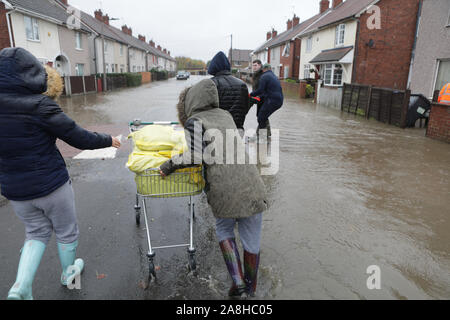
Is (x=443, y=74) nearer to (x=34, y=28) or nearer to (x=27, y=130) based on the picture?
(x=27, y=130)

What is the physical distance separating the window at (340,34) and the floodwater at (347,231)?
1675cm

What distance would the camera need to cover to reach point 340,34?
73.7ft

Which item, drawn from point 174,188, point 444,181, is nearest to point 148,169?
point 174,188

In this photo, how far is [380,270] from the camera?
3301 mm

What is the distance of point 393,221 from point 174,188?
10.4 feet

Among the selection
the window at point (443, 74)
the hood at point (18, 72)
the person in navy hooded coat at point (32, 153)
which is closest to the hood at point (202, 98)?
the person in navy hooded coat at point (32, 153)

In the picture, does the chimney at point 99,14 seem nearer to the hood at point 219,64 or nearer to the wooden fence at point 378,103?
the wooden fence at point 378,103

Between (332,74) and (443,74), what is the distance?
8916 millimetres

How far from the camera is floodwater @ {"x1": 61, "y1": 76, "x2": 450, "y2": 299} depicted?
9.98ft

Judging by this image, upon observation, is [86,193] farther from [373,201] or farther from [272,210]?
[373,201]

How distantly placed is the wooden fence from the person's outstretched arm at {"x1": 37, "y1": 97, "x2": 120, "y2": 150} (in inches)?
469

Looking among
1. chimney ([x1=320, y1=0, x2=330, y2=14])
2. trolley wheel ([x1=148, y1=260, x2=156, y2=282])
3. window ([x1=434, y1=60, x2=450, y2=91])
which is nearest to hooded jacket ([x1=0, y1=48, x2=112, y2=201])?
trolley wheel ([x1=148, y1=260, x2=156, y2=282])

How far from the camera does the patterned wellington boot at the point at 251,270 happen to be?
8.95 ft
